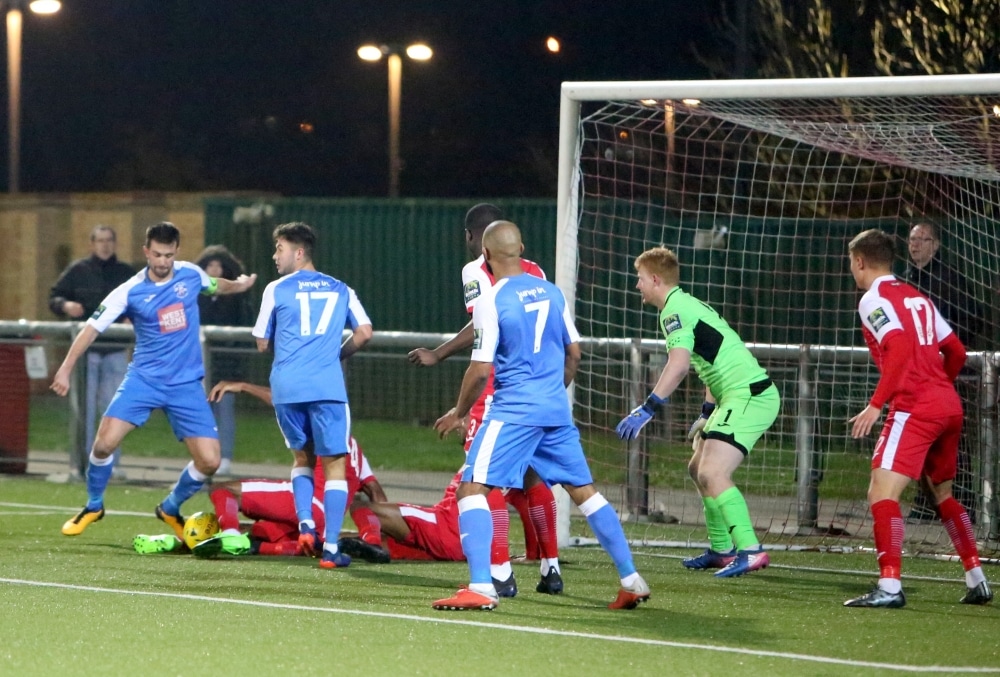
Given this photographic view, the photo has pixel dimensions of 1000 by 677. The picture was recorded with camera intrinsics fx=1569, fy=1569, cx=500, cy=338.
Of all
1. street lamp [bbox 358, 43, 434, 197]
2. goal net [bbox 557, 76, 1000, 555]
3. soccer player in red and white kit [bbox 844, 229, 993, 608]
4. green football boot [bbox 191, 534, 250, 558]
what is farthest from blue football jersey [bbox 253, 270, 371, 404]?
street lamp [bbox 358, 43, 434, 197]

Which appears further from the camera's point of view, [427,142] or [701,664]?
[427,142]

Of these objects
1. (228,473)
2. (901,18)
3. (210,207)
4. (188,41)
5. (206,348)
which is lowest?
(228,473)

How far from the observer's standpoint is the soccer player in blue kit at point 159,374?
9961 millimetres

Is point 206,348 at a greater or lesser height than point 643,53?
lesser

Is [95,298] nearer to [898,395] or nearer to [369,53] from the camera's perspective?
[898,395]

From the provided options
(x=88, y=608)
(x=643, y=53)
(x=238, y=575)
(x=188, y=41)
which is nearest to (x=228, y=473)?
(x=238, y=575)

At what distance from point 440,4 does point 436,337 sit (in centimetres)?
2150

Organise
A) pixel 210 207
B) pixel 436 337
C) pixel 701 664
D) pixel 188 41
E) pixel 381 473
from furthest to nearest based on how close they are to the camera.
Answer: pixel 188 41
pixel 210 207
pixel 381 473
pixel 436 337
pixel 701 664

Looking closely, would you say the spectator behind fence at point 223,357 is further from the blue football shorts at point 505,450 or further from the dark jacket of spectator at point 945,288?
the blue football shorts at point 505,450

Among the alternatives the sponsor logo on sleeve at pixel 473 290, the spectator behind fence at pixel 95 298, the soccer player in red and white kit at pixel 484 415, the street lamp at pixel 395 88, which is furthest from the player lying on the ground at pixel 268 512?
the street lamp at pixel 395 88

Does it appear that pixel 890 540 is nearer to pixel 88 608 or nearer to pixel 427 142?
pixel 88 608

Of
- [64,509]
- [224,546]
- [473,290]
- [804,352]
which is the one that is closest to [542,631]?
[473,290]

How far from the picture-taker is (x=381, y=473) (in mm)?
13445

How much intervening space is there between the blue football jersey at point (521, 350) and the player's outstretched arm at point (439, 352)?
0.85 meters
